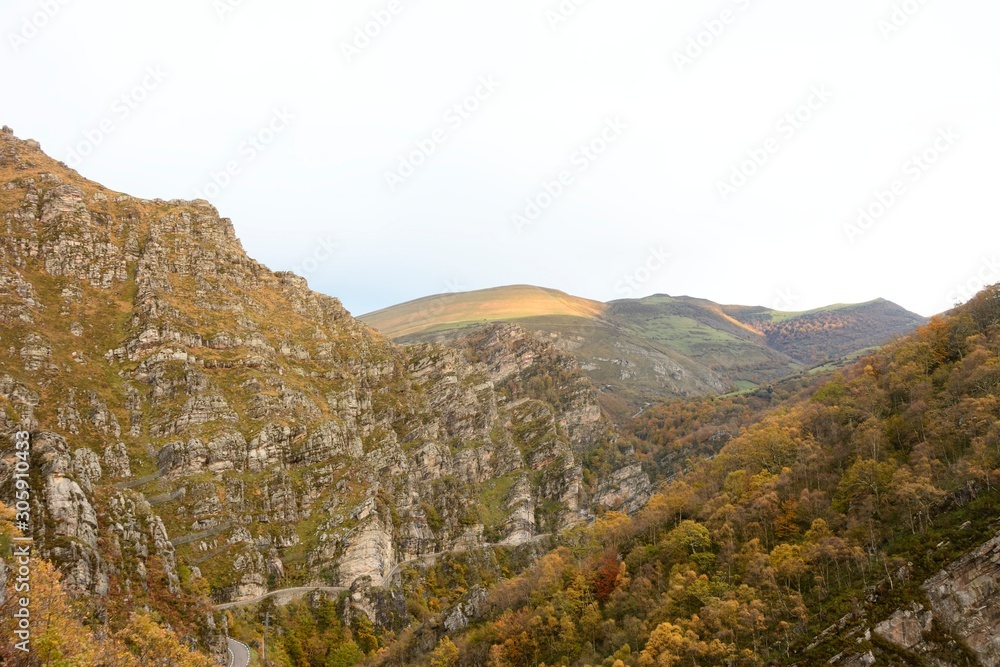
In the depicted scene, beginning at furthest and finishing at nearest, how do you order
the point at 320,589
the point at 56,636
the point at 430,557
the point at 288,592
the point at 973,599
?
the point at 430,557
the point at 320,589
the point at 288,592
the point at 973,599
the point at 56,636

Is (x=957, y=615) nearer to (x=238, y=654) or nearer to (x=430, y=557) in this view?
(x=238, y=654)

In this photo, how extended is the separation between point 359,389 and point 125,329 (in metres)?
64.4

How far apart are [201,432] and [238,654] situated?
2064 inches

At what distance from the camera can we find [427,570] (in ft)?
494

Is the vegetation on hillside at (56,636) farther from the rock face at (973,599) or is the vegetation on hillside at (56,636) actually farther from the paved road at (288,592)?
the rock face at (973,599)

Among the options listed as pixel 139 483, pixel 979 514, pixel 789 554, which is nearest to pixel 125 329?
pixel 139 483

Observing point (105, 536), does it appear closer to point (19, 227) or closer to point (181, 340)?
point (181, 340)

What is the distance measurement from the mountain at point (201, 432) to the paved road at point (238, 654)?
210 inches

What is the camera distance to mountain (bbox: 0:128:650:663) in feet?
319

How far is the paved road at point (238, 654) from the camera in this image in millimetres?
95438

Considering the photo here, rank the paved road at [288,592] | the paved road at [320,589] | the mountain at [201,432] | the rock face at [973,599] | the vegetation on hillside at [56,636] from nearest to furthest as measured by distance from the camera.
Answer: the vegetation on hillside at [56,636], the rock face at [973,599], the mountain at [201,432], the paved road at [288,592], the paved road at [320,589]

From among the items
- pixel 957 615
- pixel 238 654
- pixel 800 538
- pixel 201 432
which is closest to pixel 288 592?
pixel 238 654

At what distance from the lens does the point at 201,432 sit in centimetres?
13250

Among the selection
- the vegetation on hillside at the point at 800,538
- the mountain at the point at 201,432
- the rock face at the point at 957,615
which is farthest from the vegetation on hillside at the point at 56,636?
the rock face at the point at 957,615
